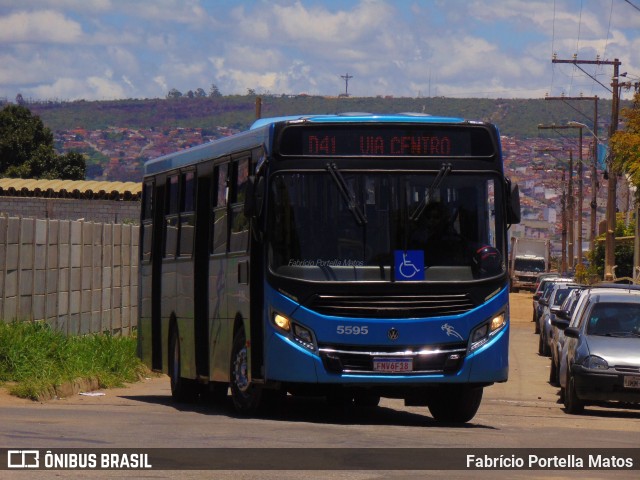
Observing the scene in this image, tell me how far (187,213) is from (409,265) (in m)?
4.32

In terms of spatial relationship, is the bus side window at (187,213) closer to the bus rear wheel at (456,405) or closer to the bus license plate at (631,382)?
the bus rear wheel at (456,405)

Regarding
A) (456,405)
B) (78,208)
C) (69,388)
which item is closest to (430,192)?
(456,405)

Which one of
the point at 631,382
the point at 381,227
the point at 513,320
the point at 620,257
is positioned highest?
the point at 381,227

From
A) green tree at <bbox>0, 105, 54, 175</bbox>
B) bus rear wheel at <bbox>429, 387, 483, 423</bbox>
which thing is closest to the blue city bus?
bus rear wheel at <bbox>429, 387, 483, 423</bbox>

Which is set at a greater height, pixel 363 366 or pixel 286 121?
pixel 286 121

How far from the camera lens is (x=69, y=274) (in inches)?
1000

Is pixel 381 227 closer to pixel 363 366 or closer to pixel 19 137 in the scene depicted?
pixel 363 366

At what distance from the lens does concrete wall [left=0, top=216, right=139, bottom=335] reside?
858 inches

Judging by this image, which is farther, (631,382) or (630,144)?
(630,144)

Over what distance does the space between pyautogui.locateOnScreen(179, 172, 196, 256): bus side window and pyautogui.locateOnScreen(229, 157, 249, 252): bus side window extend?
1.87 metres

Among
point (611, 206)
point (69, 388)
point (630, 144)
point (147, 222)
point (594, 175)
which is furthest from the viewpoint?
point (594, 175)

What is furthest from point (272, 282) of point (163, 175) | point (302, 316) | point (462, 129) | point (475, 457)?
point (163, 175)

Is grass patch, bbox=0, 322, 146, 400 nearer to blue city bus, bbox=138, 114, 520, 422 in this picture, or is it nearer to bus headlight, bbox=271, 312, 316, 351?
blue city bus, bbox=138, 114, 520, 422

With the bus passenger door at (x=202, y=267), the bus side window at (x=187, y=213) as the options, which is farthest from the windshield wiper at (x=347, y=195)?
the bus side window at (x=187, y=213)
